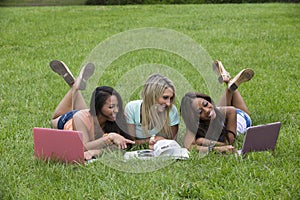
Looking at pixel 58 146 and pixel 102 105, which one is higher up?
pixel 102 105

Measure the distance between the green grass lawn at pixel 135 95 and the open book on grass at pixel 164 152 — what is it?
0.07m

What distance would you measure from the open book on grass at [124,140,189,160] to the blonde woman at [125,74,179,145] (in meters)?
0.16

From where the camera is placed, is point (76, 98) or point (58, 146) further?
point (76, 98)

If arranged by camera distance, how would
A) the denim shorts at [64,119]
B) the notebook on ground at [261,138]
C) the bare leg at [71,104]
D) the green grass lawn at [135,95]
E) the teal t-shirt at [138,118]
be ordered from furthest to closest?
the bare leg at [71,104] < the denim shorts at [64,119] < the teal t-shirt at [138,118] < the notebook on ground at [261,138] < the green grass lawn at [135,95]

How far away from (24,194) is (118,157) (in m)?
0.74

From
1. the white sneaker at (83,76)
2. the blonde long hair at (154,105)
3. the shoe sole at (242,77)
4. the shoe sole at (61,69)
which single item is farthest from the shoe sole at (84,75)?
the shoe sole at (242,77)

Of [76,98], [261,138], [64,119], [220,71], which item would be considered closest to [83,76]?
[76,98]

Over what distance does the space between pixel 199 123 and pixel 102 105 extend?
2.18 ft

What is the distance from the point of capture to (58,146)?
3.14 metres

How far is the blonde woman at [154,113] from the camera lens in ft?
11.6

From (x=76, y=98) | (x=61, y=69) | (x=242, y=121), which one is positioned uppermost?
(x=61, y=69)

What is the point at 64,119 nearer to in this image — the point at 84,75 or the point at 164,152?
the point at 84,75

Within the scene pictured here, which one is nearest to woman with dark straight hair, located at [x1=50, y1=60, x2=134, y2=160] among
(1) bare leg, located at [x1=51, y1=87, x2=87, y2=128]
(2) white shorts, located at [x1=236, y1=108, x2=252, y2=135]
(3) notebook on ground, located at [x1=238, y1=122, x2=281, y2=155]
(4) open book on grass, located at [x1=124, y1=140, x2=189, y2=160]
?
(4) open book on grass, located at [x1=124, y1=140, x2=189, y2=160]

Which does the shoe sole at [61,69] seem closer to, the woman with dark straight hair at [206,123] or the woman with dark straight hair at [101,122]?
the woman with dark straight hair at [101,122]
